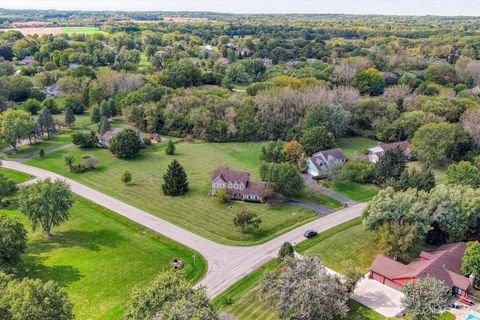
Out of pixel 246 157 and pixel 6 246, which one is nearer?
pixel 6 246

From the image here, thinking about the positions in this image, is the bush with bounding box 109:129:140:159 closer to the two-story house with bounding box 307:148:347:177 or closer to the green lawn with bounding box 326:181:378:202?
the two-story house with bounding box 307:148:347:177

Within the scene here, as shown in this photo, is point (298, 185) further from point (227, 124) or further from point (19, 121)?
point (19, 121)

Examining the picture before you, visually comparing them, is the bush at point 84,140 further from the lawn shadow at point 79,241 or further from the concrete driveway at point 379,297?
the concrete driveway at point 379,297

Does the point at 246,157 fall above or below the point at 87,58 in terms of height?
below

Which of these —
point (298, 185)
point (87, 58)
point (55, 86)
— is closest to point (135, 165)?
point (298, 185)

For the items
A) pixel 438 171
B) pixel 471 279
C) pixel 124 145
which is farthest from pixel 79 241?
pixel 438 171

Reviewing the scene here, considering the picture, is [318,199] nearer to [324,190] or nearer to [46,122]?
[324,190]

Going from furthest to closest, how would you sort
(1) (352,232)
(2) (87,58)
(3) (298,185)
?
1. (2) (87,58)
2. (3) (298,185)
3. (1) (352,232)
